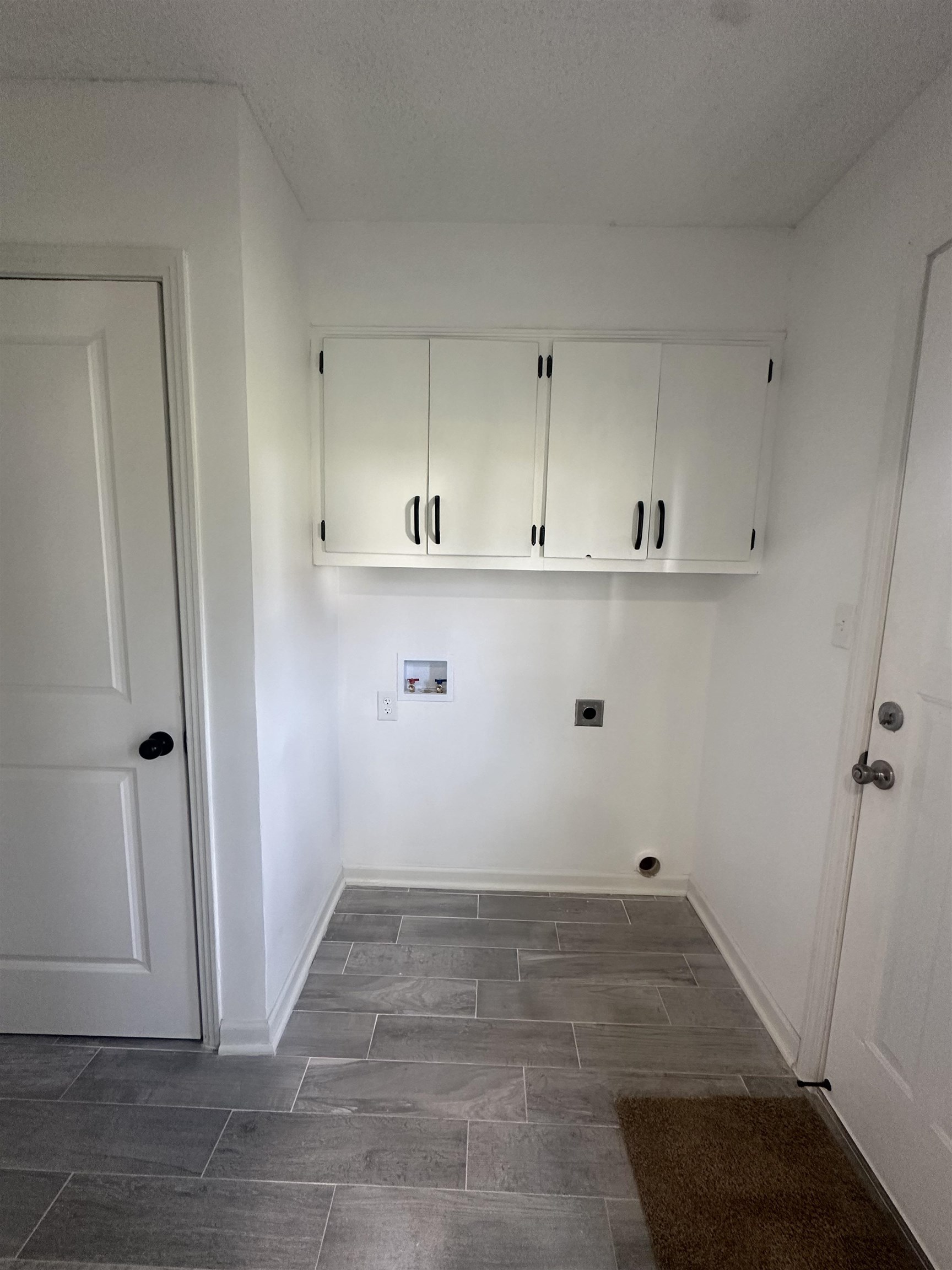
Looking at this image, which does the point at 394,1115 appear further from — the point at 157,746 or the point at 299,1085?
the point at 157,746

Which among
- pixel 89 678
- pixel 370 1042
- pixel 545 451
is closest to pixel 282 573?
pixel 89 678

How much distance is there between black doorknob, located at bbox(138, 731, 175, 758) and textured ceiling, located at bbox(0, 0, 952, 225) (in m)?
1.58

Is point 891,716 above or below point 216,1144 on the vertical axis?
above

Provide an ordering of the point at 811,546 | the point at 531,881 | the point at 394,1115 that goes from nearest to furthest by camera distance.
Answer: the point at 394,1115
the point at 811,546
the point at 531,881

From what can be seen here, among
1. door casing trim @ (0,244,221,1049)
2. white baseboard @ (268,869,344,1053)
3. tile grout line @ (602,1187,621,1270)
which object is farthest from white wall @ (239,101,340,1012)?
tile grout line @ (602,1187,621,1270)

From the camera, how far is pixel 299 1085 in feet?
5.17

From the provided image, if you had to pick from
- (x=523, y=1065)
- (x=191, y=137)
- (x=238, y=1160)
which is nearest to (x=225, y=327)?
(x=191, y=137)

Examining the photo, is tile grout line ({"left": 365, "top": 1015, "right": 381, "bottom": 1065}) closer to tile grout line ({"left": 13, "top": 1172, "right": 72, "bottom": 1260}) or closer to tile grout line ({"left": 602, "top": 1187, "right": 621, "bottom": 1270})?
tile grout line ({"left": 13, "top": 1172, "right": 72, "bottom": 1260})

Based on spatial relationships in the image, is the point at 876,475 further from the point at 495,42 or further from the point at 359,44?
the point at 359,44

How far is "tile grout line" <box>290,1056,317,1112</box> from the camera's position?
4.97 feet

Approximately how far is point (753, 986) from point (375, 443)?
7.41 feet

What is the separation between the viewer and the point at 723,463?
1940mm

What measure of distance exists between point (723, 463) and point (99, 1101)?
267 centimetres

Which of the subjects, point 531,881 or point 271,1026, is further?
point 531,881
